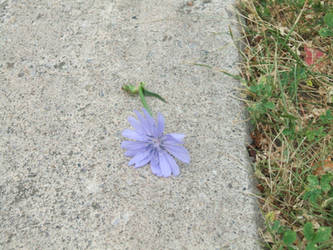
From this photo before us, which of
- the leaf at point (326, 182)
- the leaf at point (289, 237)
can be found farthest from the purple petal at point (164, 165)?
the leaf at point (326, 182)

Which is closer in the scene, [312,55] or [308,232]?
[308,232]

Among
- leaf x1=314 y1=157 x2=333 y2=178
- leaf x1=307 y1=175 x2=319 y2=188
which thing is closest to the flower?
leaf x1=307 y1=175 x2=319 y2=188

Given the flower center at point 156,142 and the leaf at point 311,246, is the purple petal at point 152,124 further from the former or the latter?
the leaf at point 311,246

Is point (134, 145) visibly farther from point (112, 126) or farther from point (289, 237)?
point (289, 237)

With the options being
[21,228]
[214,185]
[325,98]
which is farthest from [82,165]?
[325,98]

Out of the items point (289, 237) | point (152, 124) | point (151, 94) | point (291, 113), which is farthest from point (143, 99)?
point (289, 237)

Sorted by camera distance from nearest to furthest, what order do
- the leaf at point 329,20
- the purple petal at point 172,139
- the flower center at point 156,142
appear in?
1. the purple petal at point 172,139
2. the flower center at point 156,142
3. the leaf at point 329,20

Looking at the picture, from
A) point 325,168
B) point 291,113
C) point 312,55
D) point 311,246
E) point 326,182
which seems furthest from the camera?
point 312,55
